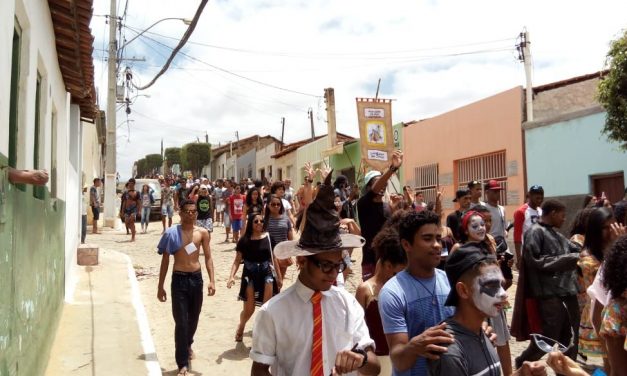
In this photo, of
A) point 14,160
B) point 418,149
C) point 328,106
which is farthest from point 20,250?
point 328,106

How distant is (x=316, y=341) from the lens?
264cm

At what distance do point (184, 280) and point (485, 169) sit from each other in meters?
13.0

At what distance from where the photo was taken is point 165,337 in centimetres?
774

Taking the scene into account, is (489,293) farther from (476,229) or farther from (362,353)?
(476,229)

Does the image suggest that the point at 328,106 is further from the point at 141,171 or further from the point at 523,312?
the point at 141,171

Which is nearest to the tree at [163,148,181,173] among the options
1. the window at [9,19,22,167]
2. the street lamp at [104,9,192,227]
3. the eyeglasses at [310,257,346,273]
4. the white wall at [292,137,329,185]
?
the white wall at [292,137,329,185]

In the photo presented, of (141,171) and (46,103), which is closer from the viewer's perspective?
(46,103)

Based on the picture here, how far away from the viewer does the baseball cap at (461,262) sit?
104 inches

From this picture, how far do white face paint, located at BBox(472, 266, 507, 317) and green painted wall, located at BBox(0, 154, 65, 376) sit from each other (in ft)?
8.20

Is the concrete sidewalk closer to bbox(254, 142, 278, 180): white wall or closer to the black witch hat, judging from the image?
the black witch hat

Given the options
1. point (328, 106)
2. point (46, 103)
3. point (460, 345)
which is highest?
point (328, 106)

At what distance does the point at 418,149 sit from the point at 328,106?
7388mm

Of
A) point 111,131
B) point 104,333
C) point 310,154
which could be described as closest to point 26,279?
point 104,333

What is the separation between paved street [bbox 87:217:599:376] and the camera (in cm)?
645
